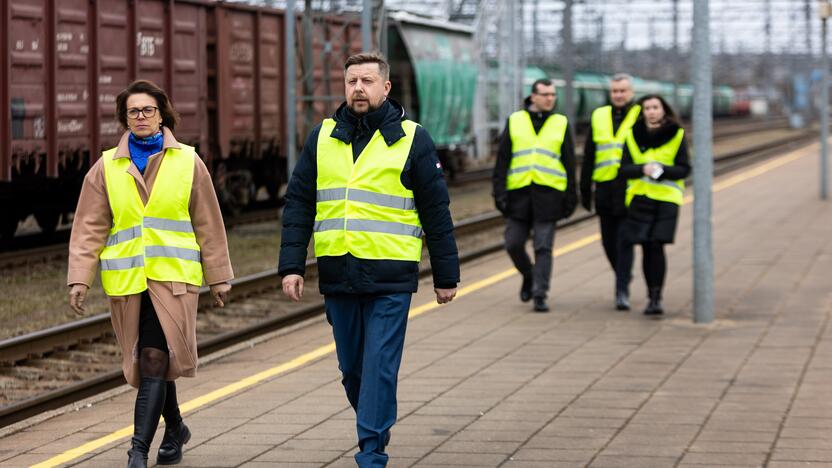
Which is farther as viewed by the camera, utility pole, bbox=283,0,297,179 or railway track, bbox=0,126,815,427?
utility pole, bbox=283,0,297,179

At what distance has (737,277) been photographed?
13.7 metres

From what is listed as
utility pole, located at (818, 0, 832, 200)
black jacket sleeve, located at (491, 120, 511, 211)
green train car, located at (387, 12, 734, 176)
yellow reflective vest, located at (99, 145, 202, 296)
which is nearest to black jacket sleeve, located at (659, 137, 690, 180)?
black jacket sleeve, located at (491, 120, 511, 211)

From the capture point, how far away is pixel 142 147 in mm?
6230

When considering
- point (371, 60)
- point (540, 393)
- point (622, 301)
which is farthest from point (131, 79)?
point (371, 60)

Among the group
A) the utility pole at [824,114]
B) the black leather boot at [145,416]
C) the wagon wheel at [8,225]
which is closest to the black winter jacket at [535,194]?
the black leather boot at [145,416]

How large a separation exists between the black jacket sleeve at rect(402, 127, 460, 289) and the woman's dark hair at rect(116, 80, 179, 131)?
1045 mm

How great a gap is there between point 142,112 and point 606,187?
606 centimetres

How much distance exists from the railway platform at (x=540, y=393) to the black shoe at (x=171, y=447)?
0.35ft

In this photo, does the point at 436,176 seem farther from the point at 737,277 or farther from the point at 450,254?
the point at 737,277

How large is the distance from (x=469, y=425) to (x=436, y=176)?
164 centimetres

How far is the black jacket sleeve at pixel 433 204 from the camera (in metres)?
6.05

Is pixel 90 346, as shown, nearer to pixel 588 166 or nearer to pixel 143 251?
pixel 588 166

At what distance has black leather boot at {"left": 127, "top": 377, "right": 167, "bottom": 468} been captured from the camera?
6.03m

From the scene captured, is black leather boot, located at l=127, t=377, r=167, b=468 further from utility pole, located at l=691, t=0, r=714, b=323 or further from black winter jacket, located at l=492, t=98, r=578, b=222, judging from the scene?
black winter jacket, located at l=492, t=98, r=578, b=222
